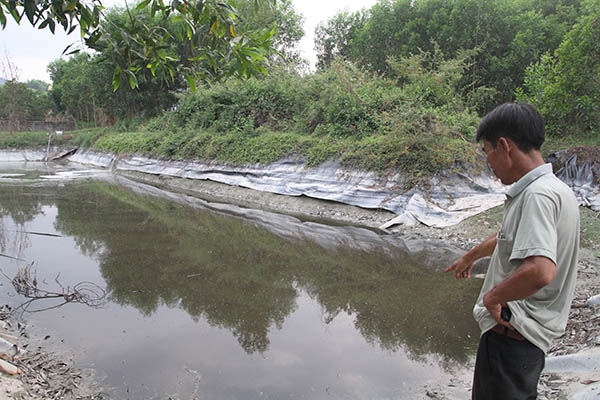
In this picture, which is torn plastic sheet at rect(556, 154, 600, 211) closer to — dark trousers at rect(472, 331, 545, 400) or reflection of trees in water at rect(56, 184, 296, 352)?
reflection of trees in water at rect(56, 184, 296, 352)

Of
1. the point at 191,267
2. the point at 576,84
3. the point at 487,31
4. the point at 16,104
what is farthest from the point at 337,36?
the point at 16,104

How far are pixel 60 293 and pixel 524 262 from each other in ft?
17.2

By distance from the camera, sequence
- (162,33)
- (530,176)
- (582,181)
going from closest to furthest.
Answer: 1. (530,176)
2. (162,33)
3. (582,181)

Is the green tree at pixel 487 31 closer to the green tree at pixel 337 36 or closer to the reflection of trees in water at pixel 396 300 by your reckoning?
the green tree at pixel 337 36

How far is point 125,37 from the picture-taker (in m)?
2.40

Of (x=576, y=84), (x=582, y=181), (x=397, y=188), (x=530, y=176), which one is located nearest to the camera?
(x=530, y=176)

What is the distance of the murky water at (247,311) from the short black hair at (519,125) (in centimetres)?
233

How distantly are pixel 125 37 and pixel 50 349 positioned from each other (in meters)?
2.92

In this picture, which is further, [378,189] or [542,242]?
[378,189]

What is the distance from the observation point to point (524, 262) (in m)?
1.44

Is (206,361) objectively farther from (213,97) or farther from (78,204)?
(213,97)

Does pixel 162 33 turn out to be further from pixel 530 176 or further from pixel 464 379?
pixel 464 379

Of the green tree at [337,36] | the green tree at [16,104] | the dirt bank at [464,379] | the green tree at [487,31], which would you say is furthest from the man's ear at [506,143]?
the green tree at [16,104]

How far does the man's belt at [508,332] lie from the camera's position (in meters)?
1.56
